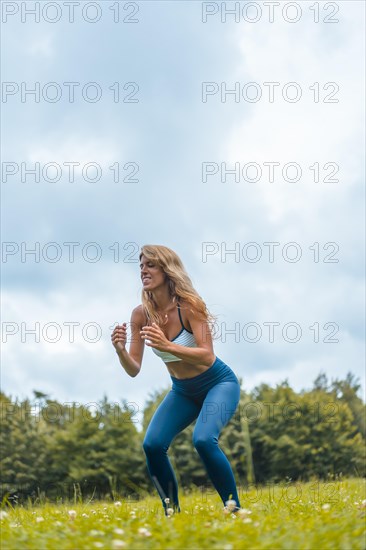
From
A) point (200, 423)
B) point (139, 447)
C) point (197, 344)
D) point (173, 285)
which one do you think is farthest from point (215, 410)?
point (139, 447)

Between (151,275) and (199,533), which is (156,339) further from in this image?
(199,533)

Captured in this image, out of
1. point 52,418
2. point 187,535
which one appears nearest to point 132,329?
point 187,535

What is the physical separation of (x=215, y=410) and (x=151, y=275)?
54.4 inches

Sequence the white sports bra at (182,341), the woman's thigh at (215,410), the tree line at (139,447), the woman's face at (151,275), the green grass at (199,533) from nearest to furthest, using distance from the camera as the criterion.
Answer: the green grass at (199,533), the woman's thigh at (215,410), the white sports bra at (182,341), the woman's face at (151,275), the tree line at (139,447)

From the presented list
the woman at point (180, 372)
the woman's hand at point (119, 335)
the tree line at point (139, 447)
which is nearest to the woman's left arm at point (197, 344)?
the woman at point (180, 372)

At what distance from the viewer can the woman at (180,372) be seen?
6.08m

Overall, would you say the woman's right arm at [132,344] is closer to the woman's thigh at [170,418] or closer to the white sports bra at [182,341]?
the white sports bra at [182,341]

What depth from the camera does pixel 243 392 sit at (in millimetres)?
22641

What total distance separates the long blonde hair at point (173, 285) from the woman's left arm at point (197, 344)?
99 mm

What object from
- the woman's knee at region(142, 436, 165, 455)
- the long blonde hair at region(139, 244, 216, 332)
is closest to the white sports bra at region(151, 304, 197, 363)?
the long blonde hair at region(139, 244, 216, 332)

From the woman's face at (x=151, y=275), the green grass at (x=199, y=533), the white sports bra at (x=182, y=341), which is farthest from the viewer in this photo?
the woman's face at (x=151, y=275)

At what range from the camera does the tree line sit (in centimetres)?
2188

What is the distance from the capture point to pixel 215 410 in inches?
241

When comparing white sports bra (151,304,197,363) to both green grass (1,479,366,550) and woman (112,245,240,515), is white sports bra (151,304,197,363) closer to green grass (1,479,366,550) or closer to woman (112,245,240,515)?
woman (112,245,240,515)
